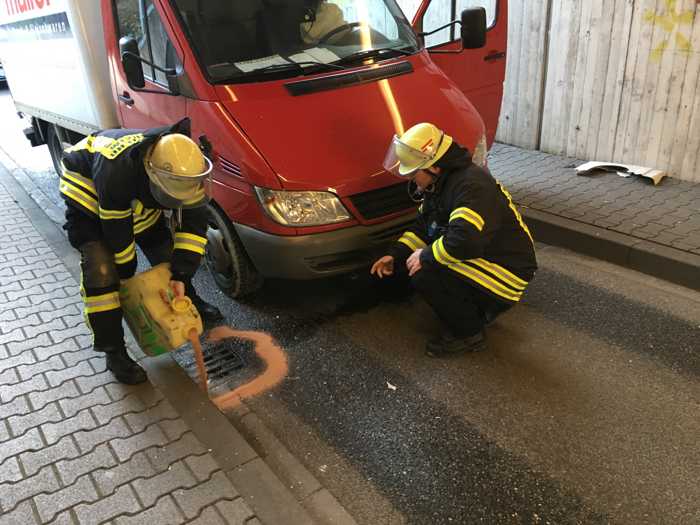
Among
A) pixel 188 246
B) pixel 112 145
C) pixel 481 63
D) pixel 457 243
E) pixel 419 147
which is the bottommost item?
pixel 457 243

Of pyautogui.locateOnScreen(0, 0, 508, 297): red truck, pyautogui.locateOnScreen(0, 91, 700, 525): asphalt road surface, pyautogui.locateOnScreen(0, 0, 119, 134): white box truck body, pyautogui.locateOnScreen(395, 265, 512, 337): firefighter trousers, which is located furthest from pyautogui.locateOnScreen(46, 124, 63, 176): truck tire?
pyautogui.locateOnScreen(395, 265, 512, 337): firefighter trousers

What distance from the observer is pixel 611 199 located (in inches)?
213

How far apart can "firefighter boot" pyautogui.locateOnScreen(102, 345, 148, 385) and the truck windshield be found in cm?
183

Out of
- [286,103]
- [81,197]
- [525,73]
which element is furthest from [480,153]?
[525,73]

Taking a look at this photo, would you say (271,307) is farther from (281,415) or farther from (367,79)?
(367,79)

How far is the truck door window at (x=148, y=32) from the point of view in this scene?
13.2 feet

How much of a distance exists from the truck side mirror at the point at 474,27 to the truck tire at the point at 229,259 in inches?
95.6

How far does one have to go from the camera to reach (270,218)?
3.52 m

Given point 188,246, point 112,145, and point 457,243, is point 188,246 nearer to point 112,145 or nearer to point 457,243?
point 112,145

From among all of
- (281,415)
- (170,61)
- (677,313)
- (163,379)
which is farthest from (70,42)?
(677,313)

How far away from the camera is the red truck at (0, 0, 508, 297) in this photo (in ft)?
11.6

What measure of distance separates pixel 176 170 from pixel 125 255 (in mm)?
661

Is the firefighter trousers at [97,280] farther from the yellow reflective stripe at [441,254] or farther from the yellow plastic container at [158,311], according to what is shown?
the yellow reflective stripe at [441,254]

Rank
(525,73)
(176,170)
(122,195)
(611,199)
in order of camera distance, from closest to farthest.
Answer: (176,170), (122,195), (611,199), (525,73)
